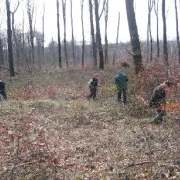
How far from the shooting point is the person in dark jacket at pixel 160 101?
448 inches

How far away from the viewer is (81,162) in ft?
27.2

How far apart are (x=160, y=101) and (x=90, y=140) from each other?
10.6 ft

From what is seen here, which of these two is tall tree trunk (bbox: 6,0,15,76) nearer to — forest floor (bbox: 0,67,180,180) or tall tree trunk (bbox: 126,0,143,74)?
forest floor (bbox: 0,67,180,180)

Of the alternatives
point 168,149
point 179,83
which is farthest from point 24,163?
point 179,83

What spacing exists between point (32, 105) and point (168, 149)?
889 centimetres

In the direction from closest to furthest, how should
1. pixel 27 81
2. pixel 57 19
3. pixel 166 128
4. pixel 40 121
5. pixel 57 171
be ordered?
pixel 57 171 < pixel 166 128 < pixel 40 121 < pixel 27 81 < pixel 57 19

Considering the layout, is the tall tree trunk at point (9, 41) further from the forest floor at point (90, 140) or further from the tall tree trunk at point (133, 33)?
the tall tree trunk at point (133, 33)

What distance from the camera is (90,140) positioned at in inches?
397

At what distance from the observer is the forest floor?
7531 mm

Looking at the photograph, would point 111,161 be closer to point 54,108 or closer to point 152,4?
point 54,108

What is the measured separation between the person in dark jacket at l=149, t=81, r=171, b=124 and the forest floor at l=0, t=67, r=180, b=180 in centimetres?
26

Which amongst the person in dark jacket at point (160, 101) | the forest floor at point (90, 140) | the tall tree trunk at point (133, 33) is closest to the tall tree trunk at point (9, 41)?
the forest floor at point (90, 140)

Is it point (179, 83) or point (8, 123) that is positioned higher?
point (179, 83)

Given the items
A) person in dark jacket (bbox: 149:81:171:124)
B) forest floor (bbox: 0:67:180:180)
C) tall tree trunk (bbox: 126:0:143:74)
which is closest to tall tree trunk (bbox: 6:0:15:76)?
forest floor (bbox: 0:67:180:180)
